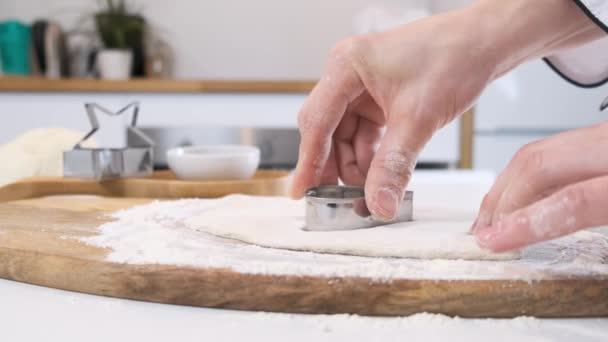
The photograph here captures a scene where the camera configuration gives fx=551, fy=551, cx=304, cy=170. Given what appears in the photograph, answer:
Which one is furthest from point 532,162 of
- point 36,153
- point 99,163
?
point 36,153

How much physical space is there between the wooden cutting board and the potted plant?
214cm

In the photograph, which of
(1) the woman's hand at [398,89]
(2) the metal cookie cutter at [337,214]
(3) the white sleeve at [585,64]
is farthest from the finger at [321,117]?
(3) the white sleeve at [585,64]

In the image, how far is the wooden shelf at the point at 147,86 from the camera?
2.11 meters

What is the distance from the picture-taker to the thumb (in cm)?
58

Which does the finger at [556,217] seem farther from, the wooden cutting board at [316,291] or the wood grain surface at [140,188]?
the wood grain surface at [140,188]

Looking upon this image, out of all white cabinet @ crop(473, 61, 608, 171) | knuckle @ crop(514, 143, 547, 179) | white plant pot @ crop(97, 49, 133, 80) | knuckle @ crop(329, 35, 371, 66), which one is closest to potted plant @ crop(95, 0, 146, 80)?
white plant pot @ crop(97, 49, 133, 80)

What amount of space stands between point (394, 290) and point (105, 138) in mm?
1901

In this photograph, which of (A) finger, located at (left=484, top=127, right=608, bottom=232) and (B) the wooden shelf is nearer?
(A) finger, located at (left=484, top=127, right=608, bottom=232)

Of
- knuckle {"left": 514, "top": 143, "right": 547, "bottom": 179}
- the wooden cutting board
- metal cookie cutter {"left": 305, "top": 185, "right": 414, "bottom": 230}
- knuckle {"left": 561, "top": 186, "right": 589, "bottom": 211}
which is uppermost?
knuckle {"left": 514, "top": 143, "right": 547, "bottom": 179}

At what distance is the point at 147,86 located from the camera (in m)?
2.12

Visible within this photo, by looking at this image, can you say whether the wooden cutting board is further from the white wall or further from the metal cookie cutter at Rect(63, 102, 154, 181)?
the white wall

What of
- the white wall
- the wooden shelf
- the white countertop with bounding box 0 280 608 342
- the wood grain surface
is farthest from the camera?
the white wall

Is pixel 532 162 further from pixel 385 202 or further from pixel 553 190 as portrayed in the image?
pixel 385 202

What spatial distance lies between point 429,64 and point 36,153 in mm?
834
